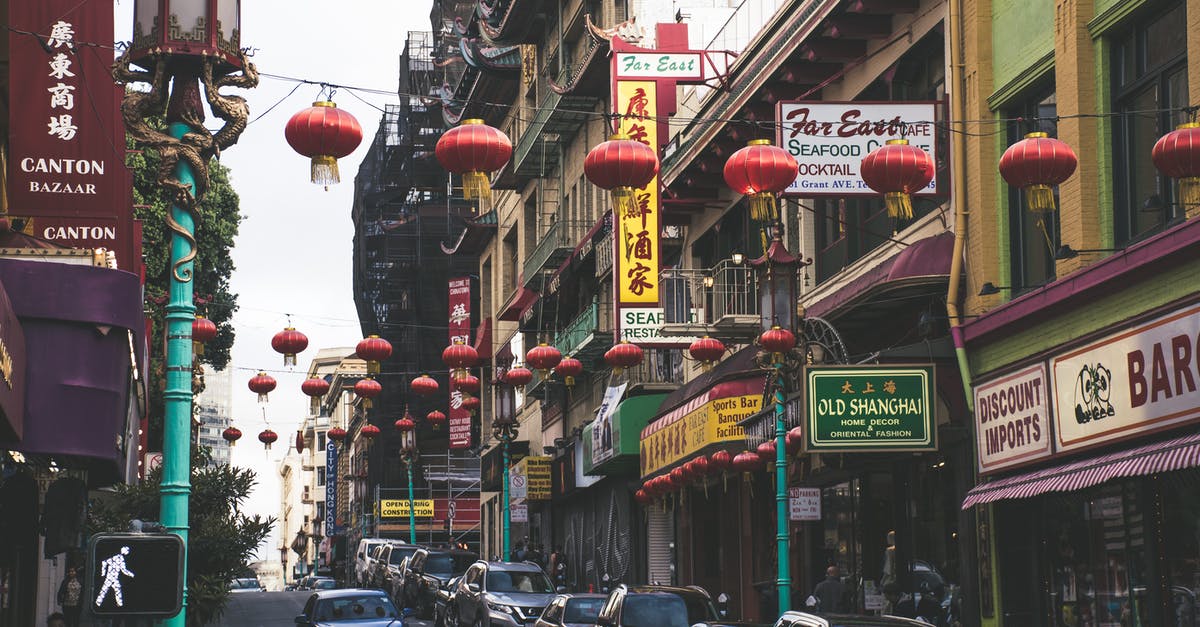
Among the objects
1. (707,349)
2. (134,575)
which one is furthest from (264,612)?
(134,575)

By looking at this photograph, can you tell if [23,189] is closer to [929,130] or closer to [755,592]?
[929,130]

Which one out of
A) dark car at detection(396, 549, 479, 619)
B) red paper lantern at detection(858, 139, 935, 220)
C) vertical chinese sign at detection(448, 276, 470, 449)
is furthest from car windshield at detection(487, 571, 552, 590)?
vertical chinese sign at detection(448, 276, 470, 449)

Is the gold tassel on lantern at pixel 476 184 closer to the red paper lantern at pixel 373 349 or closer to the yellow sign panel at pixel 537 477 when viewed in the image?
the red paper lantern at pixel 373 349

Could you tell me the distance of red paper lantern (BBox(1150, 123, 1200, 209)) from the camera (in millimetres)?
15117

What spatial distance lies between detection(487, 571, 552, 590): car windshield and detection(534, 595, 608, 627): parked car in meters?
6.00

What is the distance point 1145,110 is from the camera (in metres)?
18.3

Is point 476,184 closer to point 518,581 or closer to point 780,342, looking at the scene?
point 780,342

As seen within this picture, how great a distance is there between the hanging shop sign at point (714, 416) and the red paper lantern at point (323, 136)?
551 inches

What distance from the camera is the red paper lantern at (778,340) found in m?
23.4

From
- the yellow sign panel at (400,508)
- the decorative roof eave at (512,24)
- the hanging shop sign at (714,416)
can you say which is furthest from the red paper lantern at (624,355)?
the yellow sign panel at (400,508)

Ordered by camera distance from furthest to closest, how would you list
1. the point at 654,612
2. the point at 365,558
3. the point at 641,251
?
the point at 365,558
the point at 641,251
the point at 654,612

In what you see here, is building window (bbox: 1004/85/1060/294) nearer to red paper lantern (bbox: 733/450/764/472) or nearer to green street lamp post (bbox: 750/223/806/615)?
green street lamp post (bbox: 750/223/806/615)

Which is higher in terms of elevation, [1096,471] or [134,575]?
[1096,471]

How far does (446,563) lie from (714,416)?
43.6 ft
